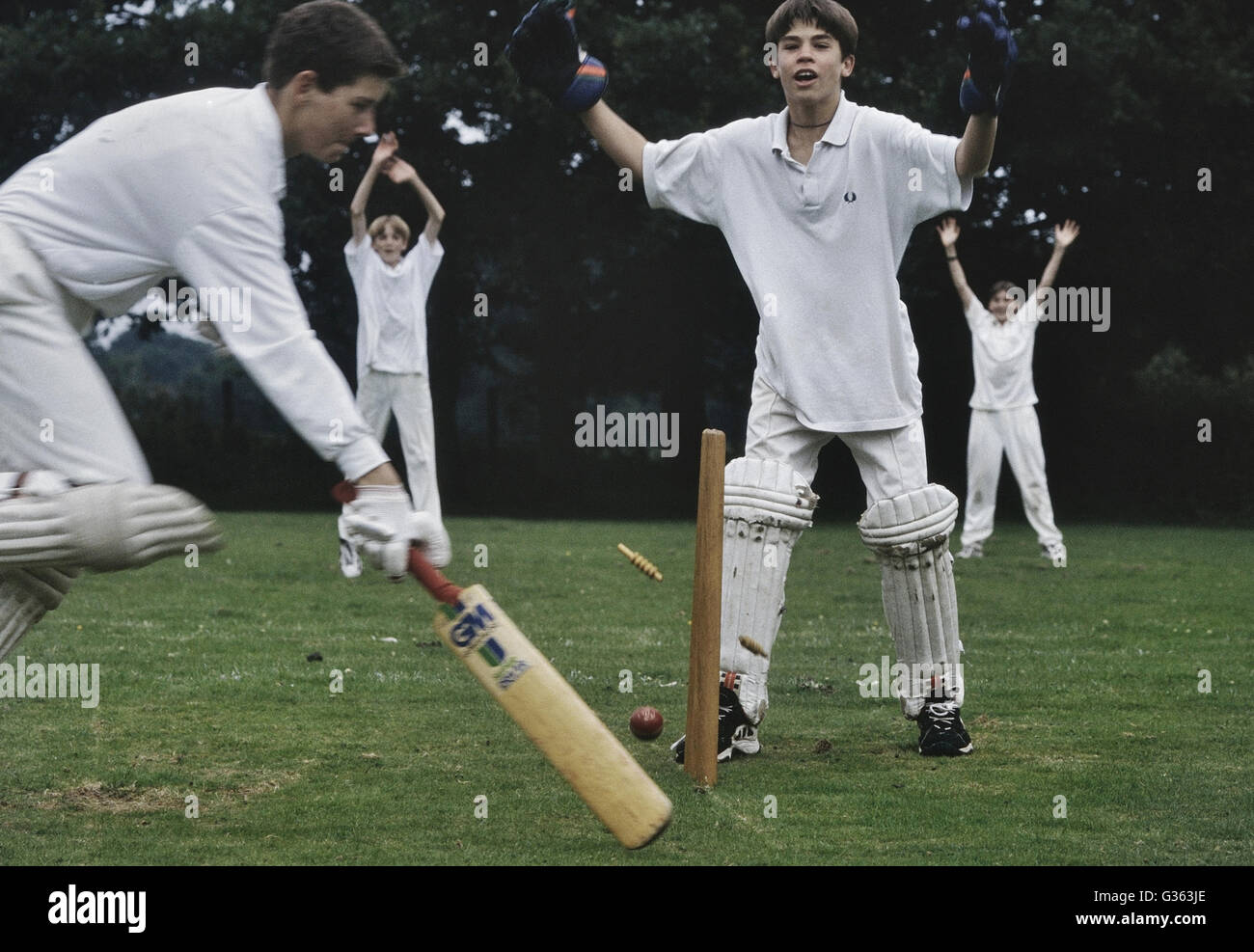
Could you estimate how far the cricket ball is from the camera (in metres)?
5.69

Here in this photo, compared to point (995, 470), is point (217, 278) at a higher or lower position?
higher

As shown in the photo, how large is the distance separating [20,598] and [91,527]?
0.53 meters

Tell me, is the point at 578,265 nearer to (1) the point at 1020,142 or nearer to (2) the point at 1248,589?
(1) the point at 1020,142

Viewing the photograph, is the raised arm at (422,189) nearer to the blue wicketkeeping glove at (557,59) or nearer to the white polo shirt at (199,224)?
the blue wicketkeeping glove at (557,59)

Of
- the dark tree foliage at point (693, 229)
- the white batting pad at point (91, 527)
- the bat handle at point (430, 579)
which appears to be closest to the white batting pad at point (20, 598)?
the white batting pad at point (91, 527)

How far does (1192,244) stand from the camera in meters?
23.1

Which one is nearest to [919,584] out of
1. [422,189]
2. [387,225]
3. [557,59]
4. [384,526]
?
[557,59]

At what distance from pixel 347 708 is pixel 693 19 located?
646 inches

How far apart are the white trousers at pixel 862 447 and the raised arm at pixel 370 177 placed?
4.44 metres

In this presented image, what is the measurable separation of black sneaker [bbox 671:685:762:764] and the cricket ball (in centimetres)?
14

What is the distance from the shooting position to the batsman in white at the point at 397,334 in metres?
11.9

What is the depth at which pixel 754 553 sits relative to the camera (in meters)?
5.48

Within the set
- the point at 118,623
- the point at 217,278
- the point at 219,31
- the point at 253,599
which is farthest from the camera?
the point at 219,31
